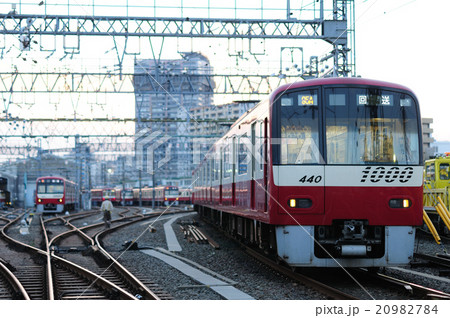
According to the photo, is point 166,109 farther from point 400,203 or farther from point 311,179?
point 400,203

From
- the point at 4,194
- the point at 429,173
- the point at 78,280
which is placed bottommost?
the point at 4,194

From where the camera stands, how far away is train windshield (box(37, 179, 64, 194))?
142 feet

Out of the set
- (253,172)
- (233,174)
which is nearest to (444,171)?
(233,174)

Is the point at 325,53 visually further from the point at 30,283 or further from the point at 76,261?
the point at 30,283

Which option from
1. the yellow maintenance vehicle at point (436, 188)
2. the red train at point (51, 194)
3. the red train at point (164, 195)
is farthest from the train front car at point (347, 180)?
the red train at point (164, 195)

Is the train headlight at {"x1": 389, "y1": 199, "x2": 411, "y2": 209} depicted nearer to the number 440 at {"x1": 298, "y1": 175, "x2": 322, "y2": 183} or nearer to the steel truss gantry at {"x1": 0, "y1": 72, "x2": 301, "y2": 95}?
the number 440 at {"x1": 298, "y1": 175, "x2": 322, "y2": 183}

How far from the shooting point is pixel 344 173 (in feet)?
31.8

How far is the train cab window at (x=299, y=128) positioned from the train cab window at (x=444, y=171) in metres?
11.9

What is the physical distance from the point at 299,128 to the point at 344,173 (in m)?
0.97

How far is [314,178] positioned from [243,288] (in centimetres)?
197

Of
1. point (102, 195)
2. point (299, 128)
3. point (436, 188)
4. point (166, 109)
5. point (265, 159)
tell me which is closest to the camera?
point (299, 128)

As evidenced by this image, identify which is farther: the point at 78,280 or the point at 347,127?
the point at 78,280

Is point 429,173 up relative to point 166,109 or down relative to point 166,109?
down

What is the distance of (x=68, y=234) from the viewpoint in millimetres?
22406
